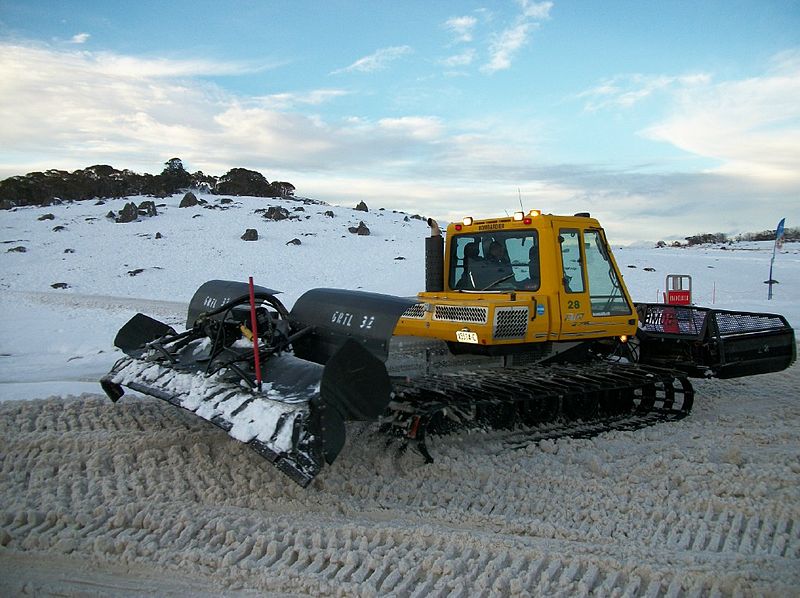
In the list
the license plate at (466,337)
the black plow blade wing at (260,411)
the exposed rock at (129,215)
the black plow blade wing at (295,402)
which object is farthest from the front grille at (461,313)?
the exposed rock at (129,215)

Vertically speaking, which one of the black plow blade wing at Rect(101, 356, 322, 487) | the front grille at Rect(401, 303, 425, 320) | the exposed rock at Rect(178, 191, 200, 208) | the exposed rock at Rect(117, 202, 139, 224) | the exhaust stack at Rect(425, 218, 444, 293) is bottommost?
the black plow blade wing at Rect(101, 356, 322, 487)

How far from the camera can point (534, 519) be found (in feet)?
13.8

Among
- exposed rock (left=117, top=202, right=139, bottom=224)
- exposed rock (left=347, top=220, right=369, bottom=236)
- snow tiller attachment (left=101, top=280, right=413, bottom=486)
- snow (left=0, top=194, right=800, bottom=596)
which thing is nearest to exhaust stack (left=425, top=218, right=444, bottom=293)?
snow tiller attachment (left=101, top=280, right=413, bottom=486)

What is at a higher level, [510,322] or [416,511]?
[510,322]

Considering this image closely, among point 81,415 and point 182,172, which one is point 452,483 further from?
point 182,172

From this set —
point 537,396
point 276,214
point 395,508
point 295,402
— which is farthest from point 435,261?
point 276,214

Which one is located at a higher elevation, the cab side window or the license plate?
the cab side window

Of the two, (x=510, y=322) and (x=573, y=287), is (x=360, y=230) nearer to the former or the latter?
(x=573, y=287)

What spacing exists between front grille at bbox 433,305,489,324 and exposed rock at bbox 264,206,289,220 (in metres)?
36.0

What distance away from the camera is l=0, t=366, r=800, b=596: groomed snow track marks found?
11.5 ft

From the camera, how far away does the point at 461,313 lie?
638 cm

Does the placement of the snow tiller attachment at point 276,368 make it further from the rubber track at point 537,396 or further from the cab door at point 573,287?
the cab door at point 573,287

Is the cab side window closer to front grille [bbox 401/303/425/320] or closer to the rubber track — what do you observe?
the rubber track

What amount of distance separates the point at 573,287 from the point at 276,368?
3.21 metres
